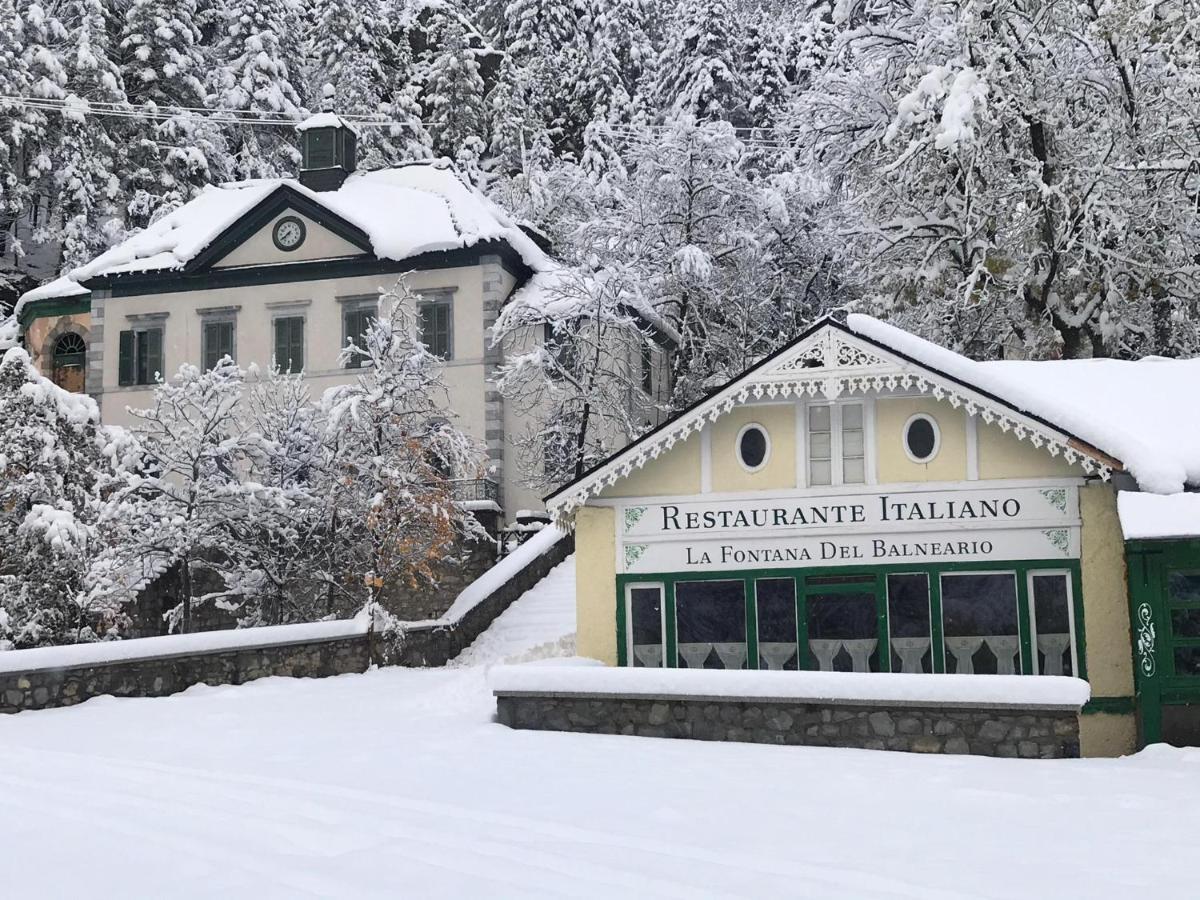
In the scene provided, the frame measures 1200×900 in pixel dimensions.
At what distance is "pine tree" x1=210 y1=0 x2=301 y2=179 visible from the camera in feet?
156

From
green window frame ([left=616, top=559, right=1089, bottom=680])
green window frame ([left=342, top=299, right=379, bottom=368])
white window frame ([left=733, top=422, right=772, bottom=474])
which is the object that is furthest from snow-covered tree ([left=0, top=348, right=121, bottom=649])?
green window frame ([left=342, top=299, right=379, bottom=368])

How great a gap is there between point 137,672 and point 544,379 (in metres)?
14.7

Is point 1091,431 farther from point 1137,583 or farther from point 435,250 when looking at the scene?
point 435,250

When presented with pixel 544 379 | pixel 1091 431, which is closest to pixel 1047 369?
pixel 1091 431

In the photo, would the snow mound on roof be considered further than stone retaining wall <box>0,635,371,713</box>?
No

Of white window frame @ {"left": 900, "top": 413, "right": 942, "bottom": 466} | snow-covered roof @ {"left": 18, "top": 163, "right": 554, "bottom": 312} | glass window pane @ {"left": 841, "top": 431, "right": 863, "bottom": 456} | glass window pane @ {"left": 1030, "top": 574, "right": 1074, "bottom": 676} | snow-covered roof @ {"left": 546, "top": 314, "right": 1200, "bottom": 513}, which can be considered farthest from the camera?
snow-covered roof @ {"left": 18, "top": 163, "right": 554, "bottom": 312}

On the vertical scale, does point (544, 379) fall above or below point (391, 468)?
above

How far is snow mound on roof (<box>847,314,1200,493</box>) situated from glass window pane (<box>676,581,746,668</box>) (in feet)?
12.6

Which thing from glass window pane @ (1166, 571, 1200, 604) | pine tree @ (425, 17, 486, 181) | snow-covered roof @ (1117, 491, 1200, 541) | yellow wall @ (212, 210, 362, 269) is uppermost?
pine tree @ (425, 17, 486, 181)

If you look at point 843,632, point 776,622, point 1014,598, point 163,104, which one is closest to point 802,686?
point 843,632

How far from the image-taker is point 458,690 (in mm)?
19094

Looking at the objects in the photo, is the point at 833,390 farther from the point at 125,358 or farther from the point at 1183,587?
the point at 125,358

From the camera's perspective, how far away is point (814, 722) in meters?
14.9

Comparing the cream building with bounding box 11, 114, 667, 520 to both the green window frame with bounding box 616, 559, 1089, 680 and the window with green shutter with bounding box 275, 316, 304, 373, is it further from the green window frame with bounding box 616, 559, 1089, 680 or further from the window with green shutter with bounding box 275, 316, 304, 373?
the green window frame with bounding box 616, 559, 1089, 680
